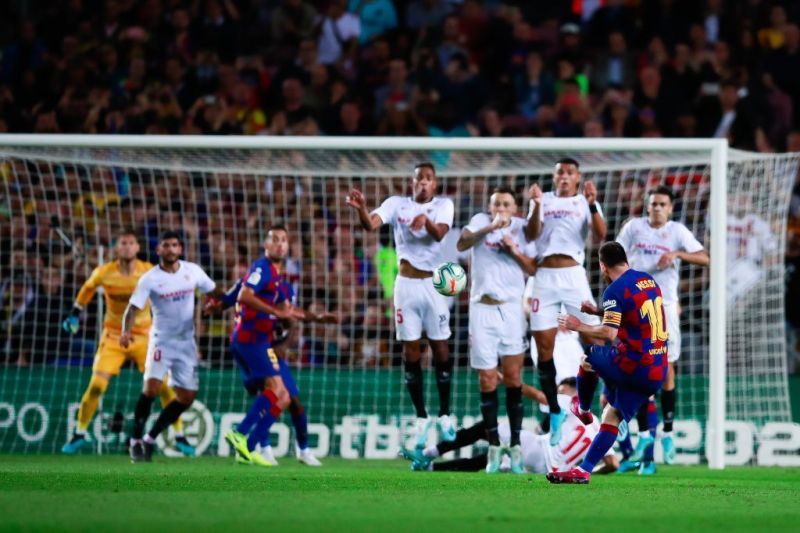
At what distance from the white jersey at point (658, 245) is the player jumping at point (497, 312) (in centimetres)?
140

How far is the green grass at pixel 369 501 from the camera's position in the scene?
6.62 meters

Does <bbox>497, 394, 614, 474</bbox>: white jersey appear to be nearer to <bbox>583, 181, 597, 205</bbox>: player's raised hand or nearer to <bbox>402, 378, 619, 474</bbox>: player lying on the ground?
<bbox>402, 378, 619, 474</bbox>: player lying on the ground

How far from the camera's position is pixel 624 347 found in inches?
367

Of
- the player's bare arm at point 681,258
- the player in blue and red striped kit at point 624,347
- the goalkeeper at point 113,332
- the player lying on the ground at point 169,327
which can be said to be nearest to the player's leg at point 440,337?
the player's bare arm at point 681,258

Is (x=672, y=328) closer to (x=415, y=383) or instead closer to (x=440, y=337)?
(x=440, y=337)

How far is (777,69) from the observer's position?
18.4 m

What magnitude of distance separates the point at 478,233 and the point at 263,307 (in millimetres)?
2420

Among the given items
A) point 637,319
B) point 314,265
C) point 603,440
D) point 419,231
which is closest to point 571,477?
point 603,440

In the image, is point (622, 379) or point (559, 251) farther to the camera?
point (559, 251)

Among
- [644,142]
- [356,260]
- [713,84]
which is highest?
[713,84]

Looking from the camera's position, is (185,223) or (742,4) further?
(742,4)

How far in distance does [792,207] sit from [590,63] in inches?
168

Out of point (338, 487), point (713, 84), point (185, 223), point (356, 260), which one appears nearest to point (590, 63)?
point (713, 84)

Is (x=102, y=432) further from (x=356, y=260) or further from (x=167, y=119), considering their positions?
(x=167, y=119)
